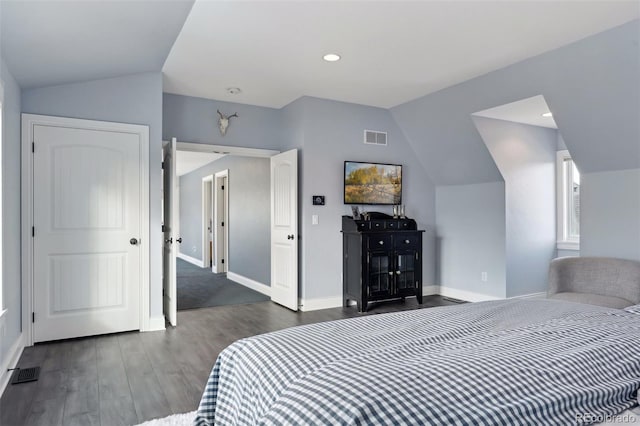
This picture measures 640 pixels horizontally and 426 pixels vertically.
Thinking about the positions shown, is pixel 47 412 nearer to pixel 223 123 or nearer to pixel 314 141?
pixel 223 123

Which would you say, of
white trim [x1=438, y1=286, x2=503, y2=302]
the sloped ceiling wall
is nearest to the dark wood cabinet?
white trim [x1=438, y1=286, x2=503, y2=302]

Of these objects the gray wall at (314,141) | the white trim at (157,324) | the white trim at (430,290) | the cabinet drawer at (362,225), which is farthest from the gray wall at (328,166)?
the white trim at (157,324)

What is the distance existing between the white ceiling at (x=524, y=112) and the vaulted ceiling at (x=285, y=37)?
61 cm

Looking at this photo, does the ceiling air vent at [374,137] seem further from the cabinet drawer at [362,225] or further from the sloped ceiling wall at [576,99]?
the cabinet drawer at [362,225]

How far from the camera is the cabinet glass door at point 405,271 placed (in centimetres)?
510

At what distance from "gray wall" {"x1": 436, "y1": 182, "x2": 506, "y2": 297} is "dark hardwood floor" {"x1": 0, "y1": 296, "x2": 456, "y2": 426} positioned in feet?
7.28

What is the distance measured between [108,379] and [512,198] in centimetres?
467

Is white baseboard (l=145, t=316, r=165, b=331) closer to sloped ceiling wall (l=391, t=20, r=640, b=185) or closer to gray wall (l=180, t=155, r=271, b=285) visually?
gray wall (l=180, t=155, r=271, b=285)

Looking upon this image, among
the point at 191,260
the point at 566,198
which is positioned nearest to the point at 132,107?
the point at 566,198

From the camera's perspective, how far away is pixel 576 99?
146 inches

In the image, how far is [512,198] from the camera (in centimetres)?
515

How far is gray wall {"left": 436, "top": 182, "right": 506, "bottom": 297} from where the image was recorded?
16.9ft

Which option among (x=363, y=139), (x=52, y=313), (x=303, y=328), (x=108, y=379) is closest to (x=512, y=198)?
(x=363, y=139)

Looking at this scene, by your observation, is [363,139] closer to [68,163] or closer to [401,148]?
[401,148]
